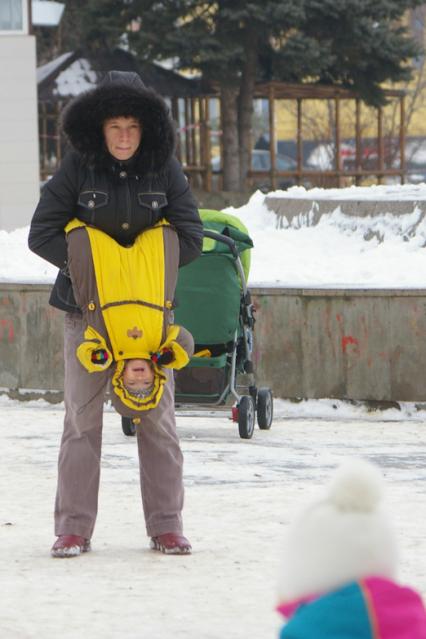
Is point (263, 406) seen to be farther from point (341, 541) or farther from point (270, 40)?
point (270, 40)

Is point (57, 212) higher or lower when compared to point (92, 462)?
higher

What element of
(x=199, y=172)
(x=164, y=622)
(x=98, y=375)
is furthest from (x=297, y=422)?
(x=199, y=172)

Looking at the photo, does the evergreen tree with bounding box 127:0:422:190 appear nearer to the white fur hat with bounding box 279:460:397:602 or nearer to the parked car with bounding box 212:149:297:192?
the parked car with bounding box 212:149:297:192

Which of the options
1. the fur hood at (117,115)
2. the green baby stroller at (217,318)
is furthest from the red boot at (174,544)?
the green baby stroller at (217,318)

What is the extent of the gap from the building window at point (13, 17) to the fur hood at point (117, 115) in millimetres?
30909

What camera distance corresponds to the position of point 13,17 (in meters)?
36.6

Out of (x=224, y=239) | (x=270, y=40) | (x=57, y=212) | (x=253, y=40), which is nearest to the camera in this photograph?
(x=57, y=212)

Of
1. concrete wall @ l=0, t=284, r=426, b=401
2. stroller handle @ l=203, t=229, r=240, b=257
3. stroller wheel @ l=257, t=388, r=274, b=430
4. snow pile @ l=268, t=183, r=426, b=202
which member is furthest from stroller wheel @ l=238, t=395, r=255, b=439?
snow pile @ l=268, t=183, r=426, b=202

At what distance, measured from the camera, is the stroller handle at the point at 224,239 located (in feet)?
31.9

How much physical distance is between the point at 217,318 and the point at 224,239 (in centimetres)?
56

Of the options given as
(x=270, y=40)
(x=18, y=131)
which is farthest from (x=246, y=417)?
(x=270, y=40)

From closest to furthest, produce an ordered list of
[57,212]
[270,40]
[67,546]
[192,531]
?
[57,212]
[67,546]
[192,531]
[270,40]

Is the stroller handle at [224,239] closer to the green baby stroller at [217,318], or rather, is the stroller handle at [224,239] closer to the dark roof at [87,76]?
the green baby stroller at [217,318]

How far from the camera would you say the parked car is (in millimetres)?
41938
